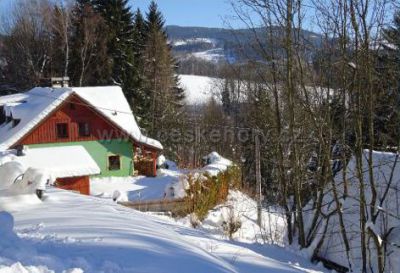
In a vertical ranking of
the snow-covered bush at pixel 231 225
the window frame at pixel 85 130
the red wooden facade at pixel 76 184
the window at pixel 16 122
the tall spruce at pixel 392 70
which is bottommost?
the red wooden facade at pixel 76 184

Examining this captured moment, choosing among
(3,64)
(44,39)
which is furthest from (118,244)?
(3,64)

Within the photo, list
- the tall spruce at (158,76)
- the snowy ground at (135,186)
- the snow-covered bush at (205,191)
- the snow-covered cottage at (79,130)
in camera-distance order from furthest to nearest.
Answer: the tall spruce at (158,76), the snow-covered cottage at (79,130), the snowy ground at (135,186), the snow-covered bush at (205,191)

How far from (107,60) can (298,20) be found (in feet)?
87.8

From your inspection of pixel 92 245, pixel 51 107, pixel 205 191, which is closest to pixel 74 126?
pixel 51 107

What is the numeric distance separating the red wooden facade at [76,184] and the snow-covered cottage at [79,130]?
0.05 m

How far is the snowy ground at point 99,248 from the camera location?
201 inches

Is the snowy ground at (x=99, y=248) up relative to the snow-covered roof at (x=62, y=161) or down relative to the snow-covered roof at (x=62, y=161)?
up

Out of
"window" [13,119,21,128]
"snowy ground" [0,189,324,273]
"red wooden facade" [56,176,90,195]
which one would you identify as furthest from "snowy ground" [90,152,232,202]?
"snowy ground" [0,189,324,273]

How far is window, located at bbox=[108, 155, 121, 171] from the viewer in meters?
28.8

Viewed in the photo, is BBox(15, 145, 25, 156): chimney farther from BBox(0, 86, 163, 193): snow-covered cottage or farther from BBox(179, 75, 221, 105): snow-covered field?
BBox(179, 75, 221, 105): snow-covered field

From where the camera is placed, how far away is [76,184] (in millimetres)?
24266

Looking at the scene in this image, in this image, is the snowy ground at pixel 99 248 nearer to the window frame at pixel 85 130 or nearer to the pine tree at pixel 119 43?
the window frame at pixel 85 130

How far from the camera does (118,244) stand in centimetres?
588

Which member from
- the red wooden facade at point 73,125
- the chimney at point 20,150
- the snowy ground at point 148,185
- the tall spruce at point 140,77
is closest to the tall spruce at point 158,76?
the tall spruce at point 140,77
